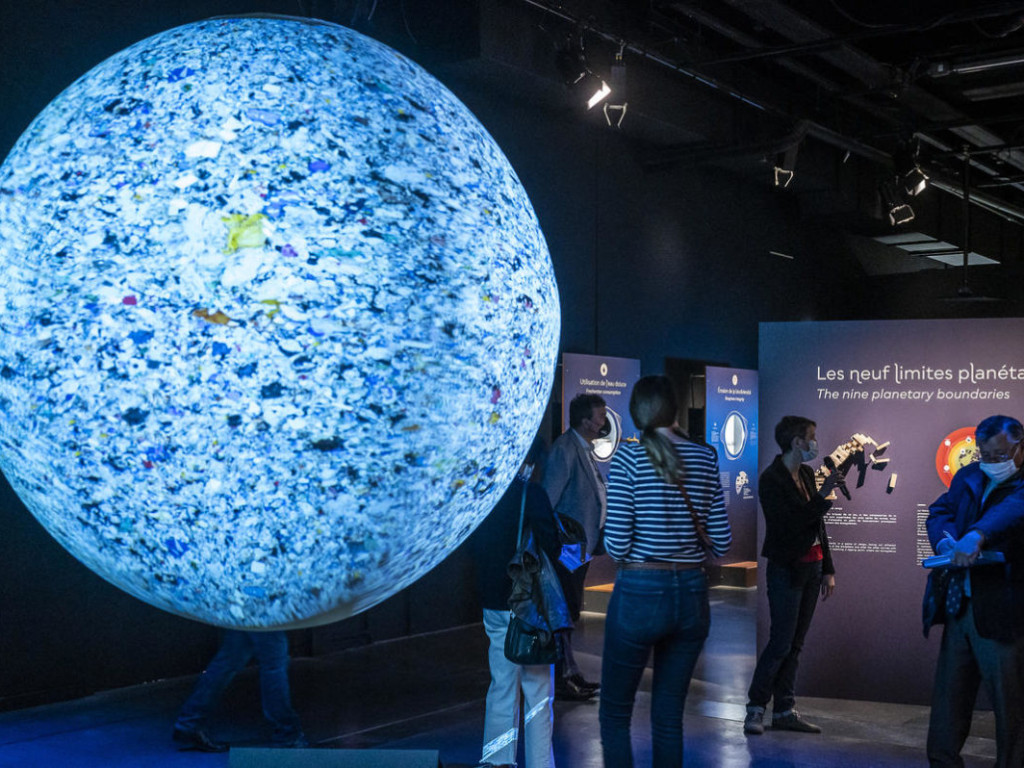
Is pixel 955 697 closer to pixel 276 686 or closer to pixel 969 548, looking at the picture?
pixel 969 548

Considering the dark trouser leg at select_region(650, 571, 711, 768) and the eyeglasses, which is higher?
the eyeglasses

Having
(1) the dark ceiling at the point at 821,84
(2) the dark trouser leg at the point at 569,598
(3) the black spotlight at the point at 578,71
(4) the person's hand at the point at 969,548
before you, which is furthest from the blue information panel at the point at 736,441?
(4) the person's hand at the point at 969,548

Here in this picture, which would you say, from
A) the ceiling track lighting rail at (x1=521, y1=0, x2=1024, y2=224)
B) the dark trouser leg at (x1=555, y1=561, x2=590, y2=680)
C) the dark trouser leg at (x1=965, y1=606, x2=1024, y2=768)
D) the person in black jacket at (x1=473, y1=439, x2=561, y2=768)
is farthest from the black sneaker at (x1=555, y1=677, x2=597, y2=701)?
the ceiling track lighting rail at (x1=521, y1=0, x2=1024, y2=224)

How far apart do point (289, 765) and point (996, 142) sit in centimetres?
1493

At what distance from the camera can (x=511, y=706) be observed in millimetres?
4789

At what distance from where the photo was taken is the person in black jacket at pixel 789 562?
5.75 meters

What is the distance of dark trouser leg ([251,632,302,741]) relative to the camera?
4.96 meters

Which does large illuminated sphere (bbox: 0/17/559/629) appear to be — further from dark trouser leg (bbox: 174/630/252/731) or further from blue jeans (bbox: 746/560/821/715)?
blue jeans (bbox: 746/560/821/715)

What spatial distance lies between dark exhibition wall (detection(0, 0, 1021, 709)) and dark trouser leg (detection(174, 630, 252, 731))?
4.58 feet

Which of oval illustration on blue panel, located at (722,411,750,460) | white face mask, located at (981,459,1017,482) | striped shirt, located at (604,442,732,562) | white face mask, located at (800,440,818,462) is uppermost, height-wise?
oval illustration on blue panel, located at (722,411,750,460)

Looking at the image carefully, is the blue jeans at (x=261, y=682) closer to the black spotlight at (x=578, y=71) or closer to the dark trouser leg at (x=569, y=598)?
the dark trouser leg at (x=569, y=598)

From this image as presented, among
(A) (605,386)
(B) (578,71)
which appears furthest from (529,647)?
(A) (605,386)

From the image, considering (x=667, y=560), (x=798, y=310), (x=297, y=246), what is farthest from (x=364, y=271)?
(x=798, y=310)

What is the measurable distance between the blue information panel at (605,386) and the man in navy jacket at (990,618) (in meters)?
5.27
